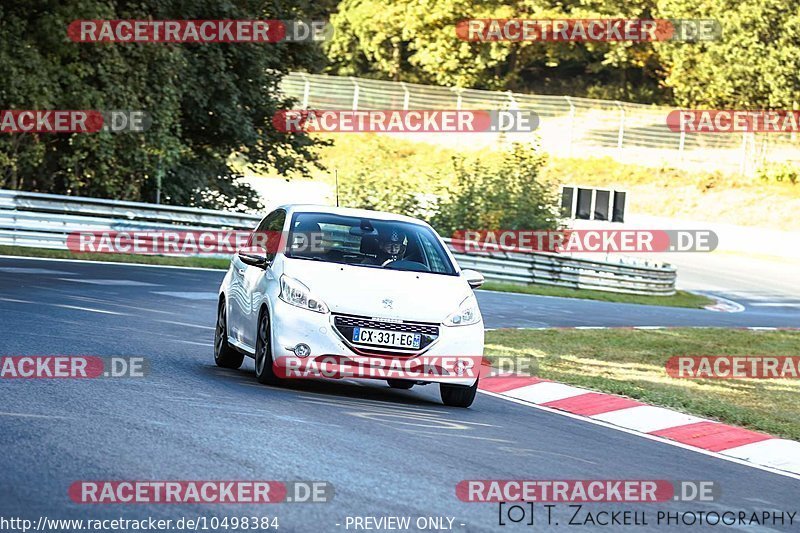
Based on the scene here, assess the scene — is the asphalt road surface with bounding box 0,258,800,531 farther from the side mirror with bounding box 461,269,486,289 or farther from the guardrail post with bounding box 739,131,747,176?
the guardrail post with bounding box 739,131,747,176

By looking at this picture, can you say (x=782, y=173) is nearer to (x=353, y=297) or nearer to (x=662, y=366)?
(x=662, y=366)

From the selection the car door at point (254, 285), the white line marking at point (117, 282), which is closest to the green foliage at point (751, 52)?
the white line marking at point (117, 282)

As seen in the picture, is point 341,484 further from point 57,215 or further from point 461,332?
point 57,215

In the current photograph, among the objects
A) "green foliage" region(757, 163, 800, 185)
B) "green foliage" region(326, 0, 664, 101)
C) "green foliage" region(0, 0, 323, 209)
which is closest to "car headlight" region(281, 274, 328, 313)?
"green foliage" region(0, 0, 323, 209)

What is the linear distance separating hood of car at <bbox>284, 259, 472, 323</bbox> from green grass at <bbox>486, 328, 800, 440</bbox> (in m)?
3.01

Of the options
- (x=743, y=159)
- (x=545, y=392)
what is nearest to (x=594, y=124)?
(x=743, y=159)

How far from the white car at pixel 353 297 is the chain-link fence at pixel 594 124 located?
4617cm

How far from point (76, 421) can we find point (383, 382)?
559 cm

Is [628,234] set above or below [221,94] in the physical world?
below

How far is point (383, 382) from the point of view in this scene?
14.7 metres

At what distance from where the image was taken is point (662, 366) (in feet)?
62.1

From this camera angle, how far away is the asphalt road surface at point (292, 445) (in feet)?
24.8

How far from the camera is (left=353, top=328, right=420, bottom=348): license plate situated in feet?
39.0

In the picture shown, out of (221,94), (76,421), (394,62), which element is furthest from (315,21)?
(394,62)
